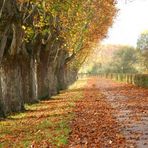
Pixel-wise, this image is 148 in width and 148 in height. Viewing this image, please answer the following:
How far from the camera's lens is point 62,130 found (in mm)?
17172

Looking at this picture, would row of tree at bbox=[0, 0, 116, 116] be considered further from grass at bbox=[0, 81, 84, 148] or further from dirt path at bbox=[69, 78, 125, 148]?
dirt path at bbox=[69, 78, 125, 148]

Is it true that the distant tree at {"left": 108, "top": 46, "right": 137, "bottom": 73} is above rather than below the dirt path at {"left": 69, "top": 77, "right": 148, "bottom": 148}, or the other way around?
above

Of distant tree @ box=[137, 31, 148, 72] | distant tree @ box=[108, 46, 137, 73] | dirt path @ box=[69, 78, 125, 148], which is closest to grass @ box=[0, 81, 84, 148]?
dirt path @ box=[69, 78, 125, 148]

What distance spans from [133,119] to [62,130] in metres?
4.10

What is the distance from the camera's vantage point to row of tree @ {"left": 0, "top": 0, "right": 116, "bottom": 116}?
23156mm

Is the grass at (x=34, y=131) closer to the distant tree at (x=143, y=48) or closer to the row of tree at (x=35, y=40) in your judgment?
the row of tree at (x=35, y=40)

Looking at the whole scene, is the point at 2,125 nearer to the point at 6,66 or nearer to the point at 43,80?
the point at 6,66

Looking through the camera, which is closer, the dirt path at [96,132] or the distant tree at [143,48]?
the dirt path at [96,132]

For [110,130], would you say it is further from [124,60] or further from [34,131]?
[124,60]

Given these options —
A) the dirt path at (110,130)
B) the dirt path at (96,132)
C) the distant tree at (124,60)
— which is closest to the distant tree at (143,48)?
the distant tree at (124,60)

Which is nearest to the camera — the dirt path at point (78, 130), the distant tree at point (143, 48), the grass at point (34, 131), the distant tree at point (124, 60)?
the dirt path at point (78, 130)

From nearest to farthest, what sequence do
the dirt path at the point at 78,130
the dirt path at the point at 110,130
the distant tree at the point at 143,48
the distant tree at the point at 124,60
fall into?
1. the dirt path at the point at 110,130
2. the dirt path at the point at 78,130
3. the distant tree at the point at 143,48
4. the distant tree at the point at 124,60

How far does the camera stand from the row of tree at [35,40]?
2316 centimetres

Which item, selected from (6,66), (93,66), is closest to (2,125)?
(6,66)
